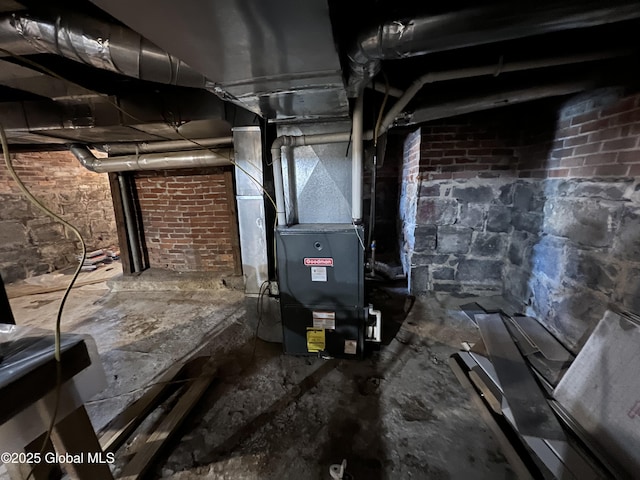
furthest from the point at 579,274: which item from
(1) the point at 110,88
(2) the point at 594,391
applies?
(1) the point at 110,88

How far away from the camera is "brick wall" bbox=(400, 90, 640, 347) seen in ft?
4.62

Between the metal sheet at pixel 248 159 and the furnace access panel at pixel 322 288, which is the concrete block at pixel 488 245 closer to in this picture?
the furnace access panel at pixel 322 288

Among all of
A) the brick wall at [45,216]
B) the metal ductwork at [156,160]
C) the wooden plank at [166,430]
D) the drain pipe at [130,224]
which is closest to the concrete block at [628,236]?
the wooden plank at [166,430]

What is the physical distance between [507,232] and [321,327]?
200 cm

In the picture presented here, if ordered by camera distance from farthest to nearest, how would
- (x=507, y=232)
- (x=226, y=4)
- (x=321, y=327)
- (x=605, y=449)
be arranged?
(x=507, y=232) → (x=321, y=327) → (x=605, y=449) → (x=226, y=4)

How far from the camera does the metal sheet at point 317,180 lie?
1.79 meters

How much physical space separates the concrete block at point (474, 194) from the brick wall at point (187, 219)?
2.50 m

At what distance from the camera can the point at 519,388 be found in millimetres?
1384

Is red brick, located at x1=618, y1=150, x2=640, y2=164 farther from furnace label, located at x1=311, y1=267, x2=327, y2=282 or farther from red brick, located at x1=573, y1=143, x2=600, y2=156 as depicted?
furnace label, located at x1=311, y1=267, x2=327, y2=282

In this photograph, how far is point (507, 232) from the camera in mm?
2361

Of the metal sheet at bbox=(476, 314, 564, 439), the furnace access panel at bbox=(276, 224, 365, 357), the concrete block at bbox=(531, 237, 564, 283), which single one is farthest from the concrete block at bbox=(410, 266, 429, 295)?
the furnace access panel at bbox=(276, 224, 365, 357)

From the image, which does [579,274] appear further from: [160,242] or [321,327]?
[160,242]

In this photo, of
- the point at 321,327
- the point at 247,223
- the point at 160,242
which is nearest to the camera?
the point at 321,327

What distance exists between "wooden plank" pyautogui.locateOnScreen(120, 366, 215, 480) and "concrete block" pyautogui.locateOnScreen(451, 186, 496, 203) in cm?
255
